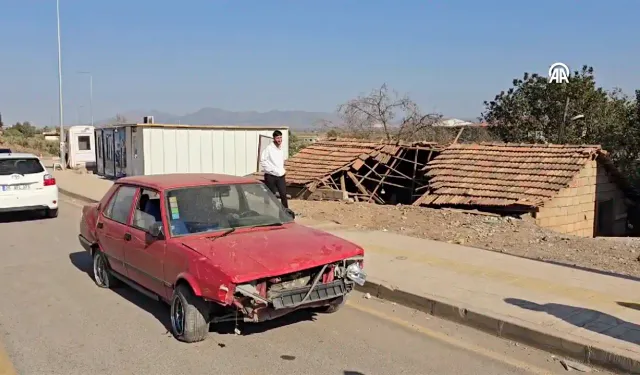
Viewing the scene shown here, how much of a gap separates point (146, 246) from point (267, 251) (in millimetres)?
1443

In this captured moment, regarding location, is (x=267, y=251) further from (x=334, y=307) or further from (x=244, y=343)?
(x=334, y=307)

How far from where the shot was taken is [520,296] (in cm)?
643

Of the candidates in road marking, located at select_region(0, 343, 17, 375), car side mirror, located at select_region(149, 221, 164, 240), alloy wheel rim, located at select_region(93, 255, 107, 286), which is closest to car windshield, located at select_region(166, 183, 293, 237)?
car side mirror, located at select_region(149, 221, 164, 240)

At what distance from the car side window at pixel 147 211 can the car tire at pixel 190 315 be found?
37.7 inches

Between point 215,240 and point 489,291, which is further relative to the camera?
point 489,291

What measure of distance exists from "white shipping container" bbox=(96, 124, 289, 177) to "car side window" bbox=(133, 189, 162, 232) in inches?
637

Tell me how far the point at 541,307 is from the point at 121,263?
4.60 metres

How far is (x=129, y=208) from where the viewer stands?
6668 mm

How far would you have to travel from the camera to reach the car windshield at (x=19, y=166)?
13.5m

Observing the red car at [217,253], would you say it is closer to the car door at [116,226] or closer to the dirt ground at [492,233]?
the car door at [116,226]

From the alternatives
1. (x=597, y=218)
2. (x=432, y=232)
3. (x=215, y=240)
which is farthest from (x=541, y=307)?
(x=597, y=218)

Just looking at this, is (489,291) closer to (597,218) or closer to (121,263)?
(121,263)

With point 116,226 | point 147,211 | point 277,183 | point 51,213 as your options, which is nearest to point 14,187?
point 51,213

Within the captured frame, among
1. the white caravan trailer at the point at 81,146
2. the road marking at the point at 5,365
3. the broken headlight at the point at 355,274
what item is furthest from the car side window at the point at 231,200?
the white caravan trailer at the point at 81,146
